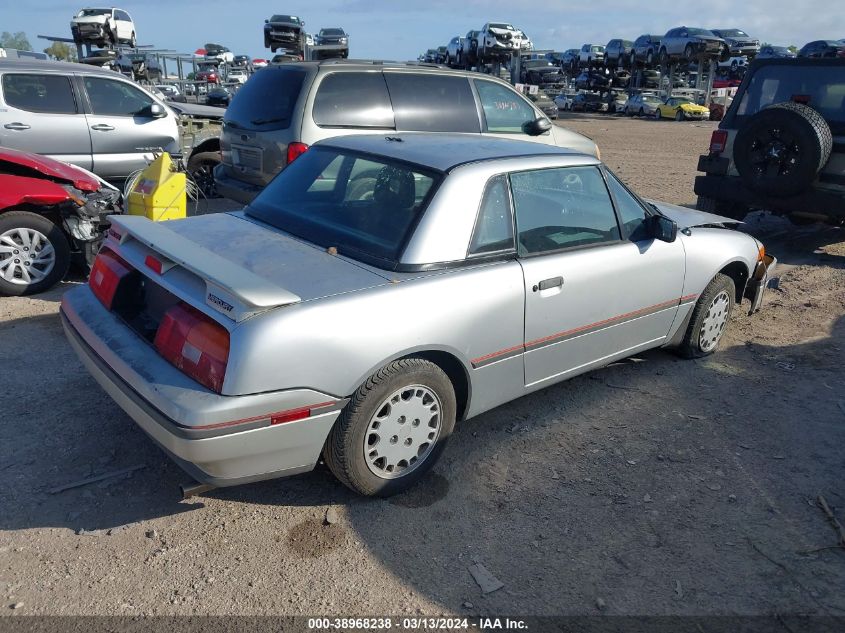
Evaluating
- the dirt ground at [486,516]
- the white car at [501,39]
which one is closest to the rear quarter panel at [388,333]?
the dirt ground at [486,516]

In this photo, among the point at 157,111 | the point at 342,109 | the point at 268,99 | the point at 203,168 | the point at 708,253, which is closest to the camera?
the point at 708,253

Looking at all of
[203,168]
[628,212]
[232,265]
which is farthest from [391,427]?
[203,168]

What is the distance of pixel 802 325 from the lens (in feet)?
19.8

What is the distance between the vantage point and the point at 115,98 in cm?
874

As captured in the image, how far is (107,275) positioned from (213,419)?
1.30 metres

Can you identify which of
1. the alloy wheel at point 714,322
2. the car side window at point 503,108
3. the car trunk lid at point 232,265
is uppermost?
the car side window at point 503,108

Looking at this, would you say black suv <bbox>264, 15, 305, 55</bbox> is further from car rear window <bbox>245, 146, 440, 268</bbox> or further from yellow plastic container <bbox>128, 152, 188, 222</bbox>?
car rear window <bbox>245, 146, 440, 268</bbox>

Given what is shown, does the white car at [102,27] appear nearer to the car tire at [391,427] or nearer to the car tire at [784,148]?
the car tire at [784,148]

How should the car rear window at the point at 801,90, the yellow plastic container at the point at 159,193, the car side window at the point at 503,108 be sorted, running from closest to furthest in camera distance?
the yellow plastic container at the point at 159,193 < the car rear window at the point at 801,90 < the car side window at the point at 503,108

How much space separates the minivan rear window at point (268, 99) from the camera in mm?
6672

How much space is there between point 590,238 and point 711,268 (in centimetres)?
125

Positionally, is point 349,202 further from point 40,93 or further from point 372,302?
point 40,93

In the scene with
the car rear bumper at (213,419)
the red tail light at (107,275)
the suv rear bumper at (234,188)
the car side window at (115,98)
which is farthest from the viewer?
the car side window at (115,98)

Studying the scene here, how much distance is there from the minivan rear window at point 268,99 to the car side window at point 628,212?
3408mm
